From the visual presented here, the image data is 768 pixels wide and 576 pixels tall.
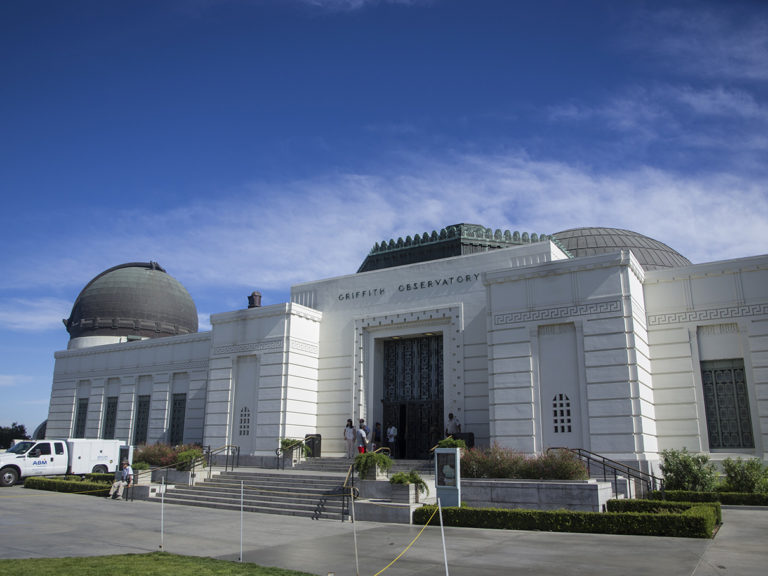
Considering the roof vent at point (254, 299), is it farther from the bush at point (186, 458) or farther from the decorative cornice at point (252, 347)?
the bush at point (186, 458)

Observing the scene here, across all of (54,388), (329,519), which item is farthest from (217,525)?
(54,388)

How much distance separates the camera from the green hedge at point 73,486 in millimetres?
21766

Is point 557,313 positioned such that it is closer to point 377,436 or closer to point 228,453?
point 377,436

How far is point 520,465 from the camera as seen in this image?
16.4m

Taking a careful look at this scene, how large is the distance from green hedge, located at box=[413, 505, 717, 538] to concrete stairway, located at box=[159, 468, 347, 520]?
327 centimetres

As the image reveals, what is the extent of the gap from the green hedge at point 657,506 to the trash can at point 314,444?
12487mm

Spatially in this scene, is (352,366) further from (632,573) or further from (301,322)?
(632,573)

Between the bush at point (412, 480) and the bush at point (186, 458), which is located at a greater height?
→ the bush at point (186, 458)

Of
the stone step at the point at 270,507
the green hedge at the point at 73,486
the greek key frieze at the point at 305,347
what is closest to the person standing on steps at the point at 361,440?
the stone step at the point at 270,507

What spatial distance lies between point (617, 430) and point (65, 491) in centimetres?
1883

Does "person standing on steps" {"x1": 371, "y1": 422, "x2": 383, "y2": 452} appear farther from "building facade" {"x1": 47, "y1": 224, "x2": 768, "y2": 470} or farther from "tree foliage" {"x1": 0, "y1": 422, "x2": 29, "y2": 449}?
"tree foliage" {"x1": 0, "y1": 422, "x2": 29, "y2": 449}

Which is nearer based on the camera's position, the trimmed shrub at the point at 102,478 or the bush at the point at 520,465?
the bush at the point at 520,465

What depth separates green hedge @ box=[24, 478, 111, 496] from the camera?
21.8 metres

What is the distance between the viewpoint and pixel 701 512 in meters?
12.1
